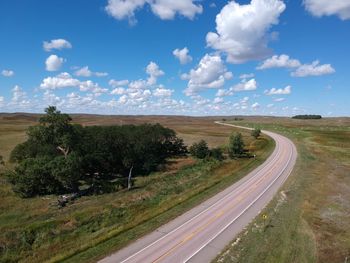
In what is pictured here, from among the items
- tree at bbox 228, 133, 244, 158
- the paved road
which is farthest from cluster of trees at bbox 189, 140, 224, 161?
the paved road

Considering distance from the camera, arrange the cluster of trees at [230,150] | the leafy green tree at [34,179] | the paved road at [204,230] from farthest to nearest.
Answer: the cluster of trees at [230,150], the leafy green tree at [34,179], the paved road at [204,230]

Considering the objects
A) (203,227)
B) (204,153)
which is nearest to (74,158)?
(203,227)

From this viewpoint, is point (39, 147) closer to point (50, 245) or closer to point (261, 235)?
point (50, 245)

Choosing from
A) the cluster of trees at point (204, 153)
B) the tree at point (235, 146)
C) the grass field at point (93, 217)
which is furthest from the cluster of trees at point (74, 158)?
the tree at point (235, 146)

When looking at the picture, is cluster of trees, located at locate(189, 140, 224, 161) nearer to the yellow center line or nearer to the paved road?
the paved road

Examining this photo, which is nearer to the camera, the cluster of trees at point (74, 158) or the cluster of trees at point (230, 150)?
the cluster of trees at point (74, 158)

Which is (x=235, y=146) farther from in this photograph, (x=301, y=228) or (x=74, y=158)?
(x=301, y=228)

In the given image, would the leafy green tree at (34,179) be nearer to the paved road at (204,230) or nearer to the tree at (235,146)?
the paved road at (204,230)
